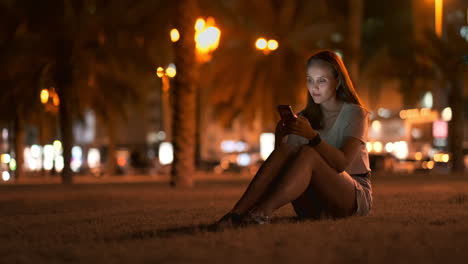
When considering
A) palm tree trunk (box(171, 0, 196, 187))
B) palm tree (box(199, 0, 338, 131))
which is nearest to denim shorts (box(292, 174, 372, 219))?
palm tree trunk (box(171, 0, 196, 187))

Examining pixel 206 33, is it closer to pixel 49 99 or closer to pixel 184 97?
pixel 184 97

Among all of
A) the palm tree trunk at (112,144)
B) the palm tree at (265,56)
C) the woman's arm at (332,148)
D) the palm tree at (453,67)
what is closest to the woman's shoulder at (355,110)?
the woman's arm at (332,148)

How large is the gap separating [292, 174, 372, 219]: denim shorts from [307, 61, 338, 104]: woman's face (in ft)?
2.61

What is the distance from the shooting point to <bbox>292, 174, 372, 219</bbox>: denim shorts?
22.9 feet

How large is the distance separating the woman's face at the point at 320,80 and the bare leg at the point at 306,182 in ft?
2.51

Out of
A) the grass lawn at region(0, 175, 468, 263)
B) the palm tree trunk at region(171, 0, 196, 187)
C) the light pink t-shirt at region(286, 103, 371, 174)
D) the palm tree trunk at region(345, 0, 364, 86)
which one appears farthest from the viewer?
the palm tree trunk at region(345, 0, 364, 86)

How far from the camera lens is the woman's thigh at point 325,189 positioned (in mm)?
6478

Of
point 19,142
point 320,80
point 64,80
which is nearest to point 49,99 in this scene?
point 19,142

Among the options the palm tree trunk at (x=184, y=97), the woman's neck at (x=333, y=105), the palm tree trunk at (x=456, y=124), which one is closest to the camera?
the woman's neck at (x=333, y=105)

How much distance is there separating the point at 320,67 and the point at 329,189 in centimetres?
114

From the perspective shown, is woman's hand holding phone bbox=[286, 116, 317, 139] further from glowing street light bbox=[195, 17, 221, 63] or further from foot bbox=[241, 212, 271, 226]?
glowing street light bbox=[195, 17, 221, 63]

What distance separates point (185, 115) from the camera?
20.8 m

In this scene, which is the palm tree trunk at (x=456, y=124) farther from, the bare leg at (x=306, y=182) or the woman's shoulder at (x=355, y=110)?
the bare leg at (x=306, y=182)

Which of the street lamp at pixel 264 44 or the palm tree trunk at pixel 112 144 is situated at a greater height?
the street lamp at pixel 264 44
